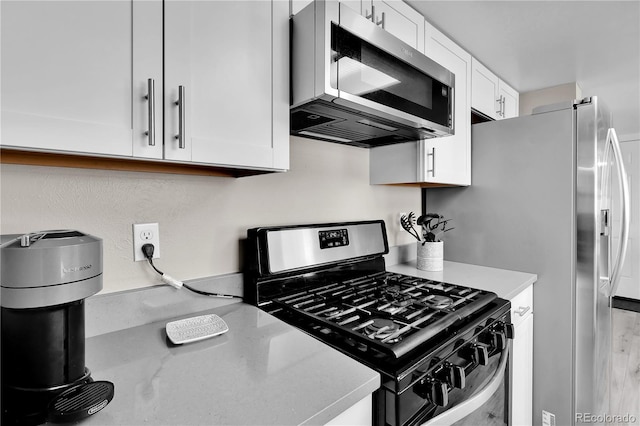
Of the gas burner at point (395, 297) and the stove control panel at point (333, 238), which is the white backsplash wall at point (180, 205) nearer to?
the stove control panel at point (333, 238)

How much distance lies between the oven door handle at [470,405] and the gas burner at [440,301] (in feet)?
0.83

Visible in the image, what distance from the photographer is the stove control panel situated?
4.53 ft

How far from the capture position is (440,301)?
46.1 inches

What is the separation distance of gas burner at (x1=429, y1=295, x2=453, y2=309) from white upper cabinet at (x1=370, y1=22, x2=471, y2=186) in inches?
23.6

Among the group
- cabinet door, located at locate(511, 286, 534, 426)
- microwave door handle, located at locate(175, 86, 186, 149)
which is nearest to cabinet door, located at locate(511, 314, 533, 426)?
cabinet door, located at locate(511, 286, 534, 426)

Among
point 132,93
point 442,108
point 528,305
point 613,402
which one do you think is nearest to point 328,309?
point 132,93

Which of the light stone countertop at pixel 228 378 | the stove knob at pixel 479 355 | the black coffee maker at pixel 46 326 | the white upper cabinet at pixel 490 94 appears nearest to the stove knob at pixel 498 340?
the stove knob at pixel 479 355

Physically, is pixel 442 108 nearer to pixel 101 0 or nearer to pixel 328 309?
pixel 328 309

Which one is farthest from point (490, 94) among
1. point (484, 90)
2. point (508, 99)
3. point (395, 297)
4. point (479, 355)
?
point (479, 355)

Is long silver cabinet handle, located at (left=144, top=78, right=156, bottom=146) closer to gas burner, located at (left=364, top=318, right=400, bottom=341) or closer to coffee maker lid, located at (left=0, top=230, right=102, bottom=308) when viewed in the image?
coffee maker lid, located at (left=0, top=230, right=102, bottom=308)

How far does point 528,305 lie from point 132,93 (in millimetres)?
1863

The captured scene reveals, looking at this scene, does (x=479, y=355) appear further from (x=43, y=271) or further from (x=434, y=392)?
(x=43, y=271)

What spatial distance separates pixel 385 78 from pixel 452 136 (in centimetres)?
83

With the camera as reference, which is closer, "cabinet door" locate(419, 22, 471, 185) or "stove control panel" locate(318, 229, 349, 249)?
"stove control panel" locate(318, 229, 349, 249)
